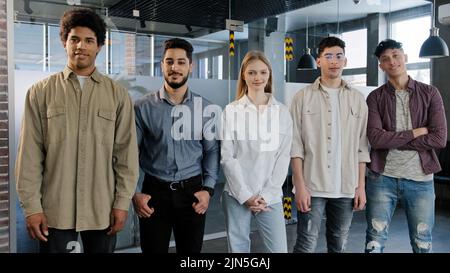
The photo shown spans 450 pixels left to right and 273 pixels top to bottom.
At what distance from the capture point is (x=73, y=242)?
1971 millimetres

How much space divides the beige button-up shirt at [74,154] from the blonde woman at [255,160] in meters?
0.58

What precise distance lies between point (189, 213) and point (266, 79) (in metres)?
0.88

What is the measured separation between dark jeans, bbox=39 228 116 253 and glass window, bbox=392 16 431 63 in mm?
6505

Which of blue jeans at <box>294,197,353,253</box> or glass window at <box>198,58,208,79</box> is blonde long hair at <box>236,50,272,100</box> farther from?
glass window at <box>198,58,208,79</box>

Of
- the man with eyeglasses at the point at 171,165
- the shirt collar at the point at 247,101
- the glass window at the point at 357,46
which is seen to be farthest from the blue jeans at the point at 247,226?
the glass window at the point at 357,46

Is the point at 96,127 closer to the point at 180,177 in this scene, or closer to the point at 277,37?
the point at 180,177

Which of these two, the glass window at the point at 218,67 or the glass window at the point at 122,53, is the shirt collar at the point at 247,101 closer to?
the glass window at the point at 122,53

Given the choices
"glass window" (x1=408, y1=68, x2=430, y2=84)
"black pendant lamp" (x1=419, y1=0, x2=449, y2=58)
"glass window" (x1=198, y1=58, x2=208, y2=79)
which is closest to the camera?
"glass window" (x1=198, y1=58, x2=208, y2=79)

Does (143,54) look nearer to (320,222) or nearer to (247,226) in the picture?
(247,226)

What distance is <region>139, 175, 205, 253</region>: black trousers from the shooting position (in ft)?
7.32

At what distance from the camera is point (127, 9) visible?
→ 3941 mm

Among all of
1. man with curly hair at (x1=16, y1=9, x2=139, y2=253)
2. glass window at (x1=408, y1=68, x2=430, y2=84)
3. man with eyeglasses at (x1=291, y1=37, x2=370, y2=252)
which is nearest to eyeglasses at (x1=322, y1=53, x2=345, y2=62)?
man with eyeglasses at (x1=291, y1=37, x2=370, y2=252)

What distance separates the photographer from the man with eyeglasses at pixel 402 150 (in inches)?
98.6

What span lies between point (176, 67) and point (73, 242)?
104 cm
